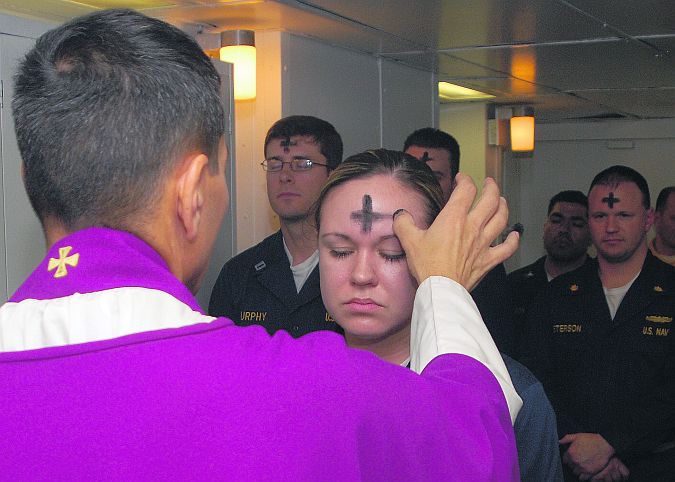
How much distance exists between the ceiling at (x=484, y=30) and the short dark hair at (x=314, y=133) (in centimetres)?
43

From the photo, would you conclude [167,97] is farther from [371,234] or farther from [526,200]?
[526,200]

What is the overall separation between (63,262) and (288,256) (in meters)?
2.15

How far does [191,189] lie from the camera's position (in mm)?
838

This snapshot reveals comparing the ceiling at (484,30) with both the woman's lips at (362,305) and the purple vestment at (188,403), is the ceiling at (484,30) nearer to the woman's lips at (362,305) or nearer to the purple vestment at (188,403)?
the woman's lips at (362,305)

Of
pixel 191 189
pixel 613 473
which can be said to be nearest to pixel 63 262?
pixel 191 189

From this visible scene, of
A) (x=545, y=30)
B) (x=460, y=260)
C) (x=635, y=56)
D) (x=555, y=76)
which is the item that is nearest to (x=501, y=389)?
(x=460, y=260)

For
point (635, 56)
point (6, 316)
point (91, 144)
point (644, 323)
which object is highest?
point (635, 56)

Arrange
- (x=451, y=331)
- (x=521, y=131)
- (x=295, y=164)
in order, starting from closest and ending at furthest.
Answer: (x=451, y=331) < (x=295, y=164) < (x=521, y=131)

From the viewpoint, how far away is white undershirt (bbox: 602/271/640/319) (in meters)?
3.09

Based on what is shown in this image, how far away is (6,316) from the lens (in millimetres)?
779

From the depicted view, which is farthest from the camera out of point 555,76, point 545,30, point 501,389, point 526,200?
point 526,200

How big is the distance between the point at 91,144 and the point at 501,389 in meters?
0.50

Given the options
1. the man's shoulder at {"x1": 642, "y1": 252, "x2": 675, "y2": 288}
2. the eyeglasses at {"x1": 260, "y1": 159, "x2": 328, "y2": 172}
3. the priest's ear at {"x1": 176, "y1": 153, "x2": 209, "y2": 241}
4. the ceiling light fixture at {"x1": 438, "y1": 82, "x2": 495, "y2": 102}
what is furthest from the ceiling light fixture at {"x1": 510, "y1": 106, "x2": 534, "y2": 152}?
the priest's ear at {"x1": 176, "y1": 153, "x2": 209, "y2": 241}

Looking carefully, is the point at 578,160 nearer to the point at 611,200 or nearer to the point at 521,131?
the point at 521,131
